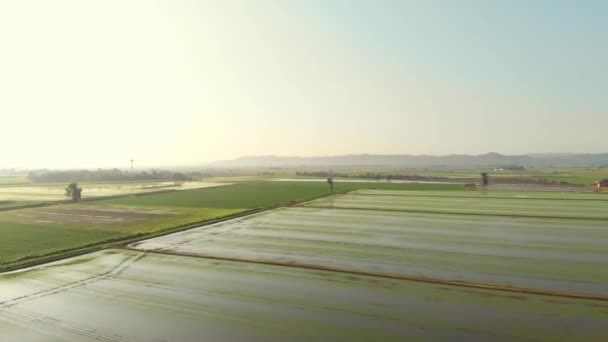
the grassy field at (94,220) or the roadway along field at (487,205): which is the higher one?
the grassy field at (94,220)

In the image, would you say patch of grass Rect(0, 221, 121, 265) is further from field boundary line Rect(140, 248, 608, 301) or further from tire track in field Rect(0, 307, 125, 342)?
tire track in field Rect(0, 307, 125, 342)

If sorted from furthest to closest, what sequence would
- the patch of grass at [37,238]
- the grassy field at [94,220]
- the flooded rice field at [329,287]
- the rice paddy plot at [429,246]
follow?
the grassy field at [94,220]
the patch of grass at [37,238]
the rice paddy plot at [429,246]
the flooded rice field at [329,287]

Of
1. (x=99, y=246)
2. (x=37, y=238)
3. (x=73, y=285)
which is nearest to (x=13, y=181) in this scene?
(x=37, y=238)

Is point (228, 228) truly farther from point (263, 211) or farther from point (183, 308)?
point (183, 308)

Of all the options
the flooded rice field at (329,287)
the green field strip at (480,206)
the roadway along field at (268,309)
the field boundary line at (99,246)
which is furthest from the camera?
the green field strip at (480,206)

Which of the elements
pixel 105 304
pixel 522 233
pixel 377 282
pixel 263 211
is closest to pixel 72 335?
pixel 105 304

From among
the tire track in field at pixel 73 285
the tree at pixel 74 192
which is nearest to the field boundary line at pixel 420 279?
the tire track in field at pixel 73 285

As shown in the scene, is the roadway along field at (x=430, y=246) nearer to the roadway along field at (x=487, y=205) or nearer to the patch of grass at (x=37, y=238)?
the roadway along field at (x=487, y=205)
